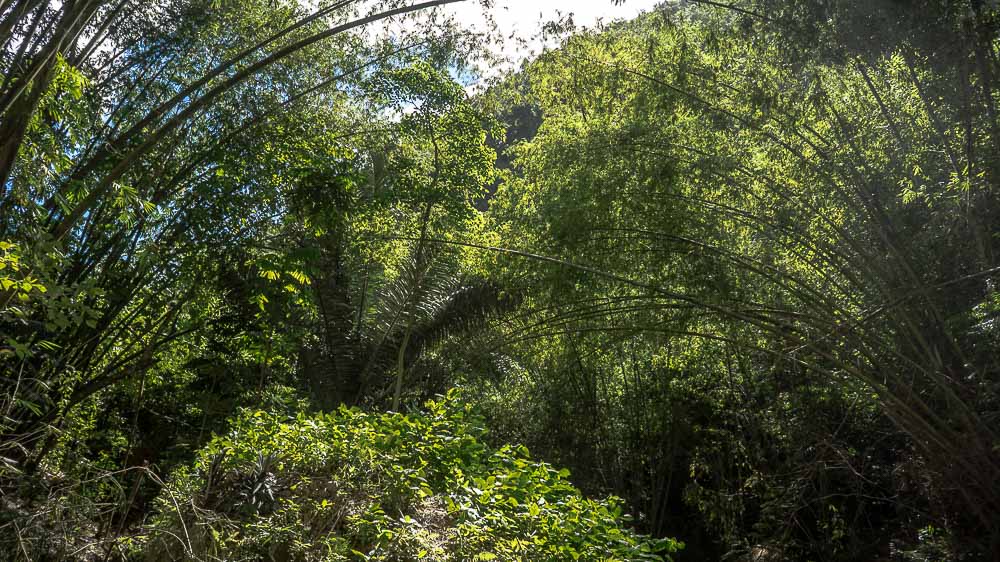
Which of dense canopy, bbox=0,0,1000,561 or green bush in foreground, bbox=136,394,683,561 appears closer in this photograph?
green bush in foreground, bbox=136,394,683,561

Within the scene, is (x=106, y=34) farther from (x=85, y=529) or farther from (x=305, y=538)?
(x=305, y=538)

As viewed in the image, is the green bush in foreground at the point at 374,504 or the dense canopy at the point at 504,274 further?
the dense canopy at the point at 504,274

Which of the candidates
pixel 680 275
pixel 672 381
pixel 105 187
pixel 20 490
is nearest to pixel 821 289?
pixel 680 275

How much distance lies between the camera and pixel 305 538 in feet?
9.67

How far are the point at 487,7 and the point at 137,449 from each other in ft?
25.0

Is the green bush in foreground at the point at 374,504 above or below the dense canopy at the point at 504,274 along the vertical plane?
below

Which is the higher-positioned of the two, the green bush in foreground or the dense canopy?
the dense canopy

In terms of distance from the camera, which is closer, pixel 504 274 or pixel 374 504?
pixel 374 504

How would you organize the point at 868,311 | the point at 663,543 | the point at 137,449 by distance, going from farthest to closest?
the point at 137,449
the point at 868,311
the point at 663,543

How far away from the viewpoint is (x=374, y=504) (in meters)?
2.87

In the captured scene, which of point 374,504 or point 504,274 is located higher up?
point 504,274

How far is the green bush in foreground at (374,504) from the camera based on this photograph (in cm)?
272

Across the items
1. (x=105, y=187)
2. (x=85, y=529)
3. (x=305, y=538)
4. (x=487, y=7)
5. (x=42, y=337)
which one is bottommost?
(x=85, y=529)

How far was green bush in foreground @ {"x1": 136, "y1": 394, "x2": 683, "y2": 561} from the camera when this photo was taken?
2.72m
